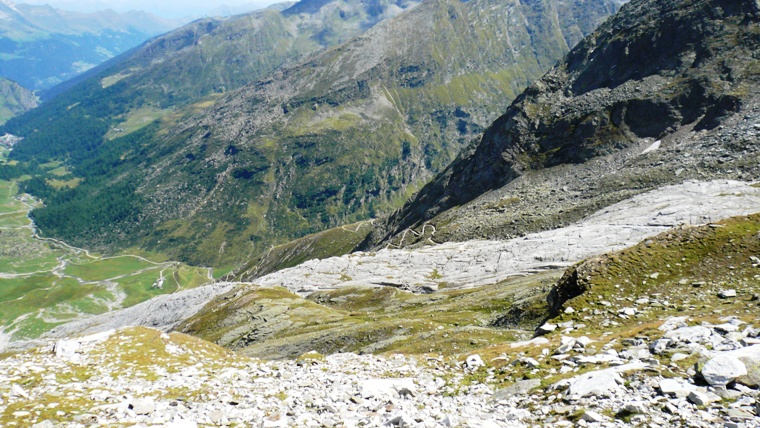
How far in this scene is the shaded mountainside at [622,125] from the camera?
100062 millimetres

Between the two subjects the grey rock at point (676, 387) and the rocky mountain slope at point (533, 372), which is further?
the rocky mountain slope at point (533, 372)

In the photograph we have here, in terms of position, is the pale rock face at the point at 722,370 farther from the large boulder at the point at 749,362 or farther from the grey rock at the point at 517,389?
the grey rock at the point at 517,389

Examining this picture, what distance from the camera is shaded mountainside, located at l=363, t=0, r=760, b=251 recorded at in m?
100

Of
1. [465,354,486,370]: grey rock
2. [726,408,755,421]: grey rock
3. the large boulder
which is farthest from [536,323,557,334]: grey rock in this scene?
[726,408,755,421]: grey rock

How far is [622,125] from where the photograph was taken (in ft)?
417

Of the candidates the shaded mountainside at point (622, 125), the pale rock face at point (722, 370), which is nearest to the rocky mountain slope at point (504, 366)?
the pale rock face at point (722, 370)

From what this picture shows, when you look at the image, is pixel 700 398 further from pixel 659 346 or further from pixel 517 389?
pixel 517 389

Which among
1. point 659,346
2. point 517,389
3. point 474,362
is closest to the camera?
point 659,346

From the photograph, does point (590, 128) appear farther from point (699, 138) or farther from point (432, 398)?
point (432, 398)

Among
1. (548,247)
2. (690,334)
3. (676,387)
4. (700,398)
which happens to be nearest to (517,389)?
(676,387)

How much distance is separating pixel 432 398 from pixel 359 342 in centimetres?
3643

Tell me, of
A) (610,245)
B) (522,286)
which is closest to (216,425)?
(522,286)

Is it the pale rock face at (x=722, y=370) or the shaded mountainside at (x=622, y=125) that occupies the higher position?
the pale rock face at (x=722, y=370)

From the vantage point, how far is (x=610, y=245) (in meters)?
77.7
